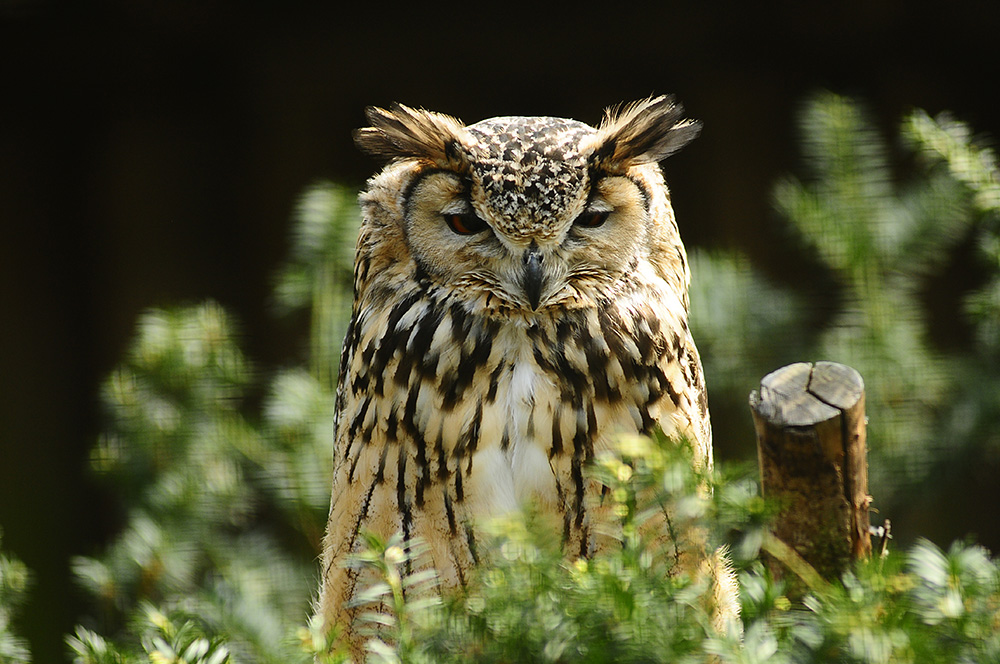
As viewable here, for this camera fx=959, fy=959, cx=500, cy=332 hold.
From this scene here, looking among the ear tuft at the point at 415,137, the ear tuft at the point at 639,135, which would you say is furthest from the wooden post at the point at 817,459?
the ear tuft at the point at 415,137

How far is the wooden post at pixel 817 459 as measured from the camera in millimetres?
981

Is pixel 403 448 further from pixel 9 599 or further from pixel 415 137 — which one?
pixel 9 599

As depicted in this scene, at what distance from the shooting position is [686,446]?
2.31ft

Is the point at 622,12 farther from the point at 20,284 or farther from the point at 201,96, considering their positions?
the point at 20,284

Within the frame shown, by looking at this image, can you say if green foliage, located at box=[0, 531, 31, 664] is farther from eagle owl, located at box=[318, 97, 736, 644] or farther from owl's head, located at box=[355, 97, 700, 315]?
owl's head, located at box=[355, 97, 700, 315]

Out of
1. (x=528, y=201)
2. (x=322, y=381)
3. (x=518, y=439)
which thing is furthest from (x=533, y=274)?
(x=322, y=381)

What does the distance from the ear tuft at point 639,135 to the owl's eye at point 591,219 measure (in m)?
0.06

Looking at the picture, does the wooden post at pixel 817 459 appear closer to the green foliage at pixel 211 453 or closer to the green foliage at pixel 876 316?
the green foliage at pixel 876 316

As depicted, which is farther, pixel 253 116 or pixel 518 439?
pixel 253 116

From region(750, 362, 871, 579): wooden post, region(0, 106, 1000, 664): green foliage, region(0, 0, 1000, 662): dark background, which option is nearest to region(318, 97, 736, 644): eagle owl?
region(0, 106, 1000, 664): green foliage

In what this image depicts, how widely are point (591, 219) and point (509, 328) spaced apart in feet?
0.61

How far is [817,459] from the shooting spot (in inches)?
38.7

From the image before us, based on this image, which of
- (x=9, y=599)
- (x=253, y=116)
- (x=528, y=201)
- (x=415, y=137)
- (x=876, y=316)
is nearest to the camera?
(x=528, y=201)

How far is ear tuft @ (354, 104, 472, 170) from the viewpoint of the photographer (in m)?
1.28
